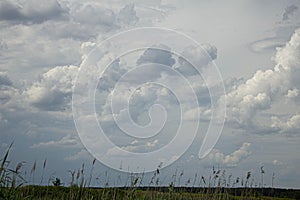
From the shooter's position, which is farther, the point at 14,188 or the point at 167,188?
the point at 167,188

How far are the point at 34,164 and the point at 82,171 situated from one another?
5.89 feet

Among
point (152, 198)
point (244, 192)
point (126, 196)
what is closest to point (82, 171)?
point (126, 196)

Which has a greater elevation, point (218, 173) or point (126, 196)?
point (218, 173)

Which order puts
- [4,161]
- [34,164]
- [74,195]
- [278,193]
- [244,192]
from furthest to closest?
1. [278,193]
2. [244,192]
3. [74,195]
4. [34,164]
5. [4,161]

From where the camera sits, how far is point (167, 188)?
585 inches

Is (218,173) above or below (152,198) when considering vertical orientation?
above

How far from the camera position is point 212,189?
15703 millimetres

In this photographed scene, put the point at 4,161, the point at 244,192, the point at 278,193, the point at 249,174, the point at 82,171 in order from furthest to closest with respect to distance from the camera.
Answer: the point at 278,193 → the point at 244,192 → the point at 249,174 → the point at 82,171 → the point at 4,161

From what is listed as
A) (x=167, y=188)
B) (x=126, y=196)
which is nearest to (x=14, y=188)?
(x=126, y=196)

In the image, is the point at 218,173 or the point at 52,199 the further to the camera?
the point at 218,173

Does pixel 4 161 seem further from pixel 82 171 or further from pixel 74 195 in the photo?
pixel 74 195

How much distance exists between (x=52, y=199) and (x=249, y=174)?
19.9ft

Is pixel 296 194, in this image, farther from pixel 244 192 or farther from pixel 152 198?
pixel 152 198

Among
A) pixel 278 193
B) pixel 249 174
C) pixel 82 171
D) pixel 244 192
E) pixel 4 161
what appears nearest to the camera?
pixel 4 161
